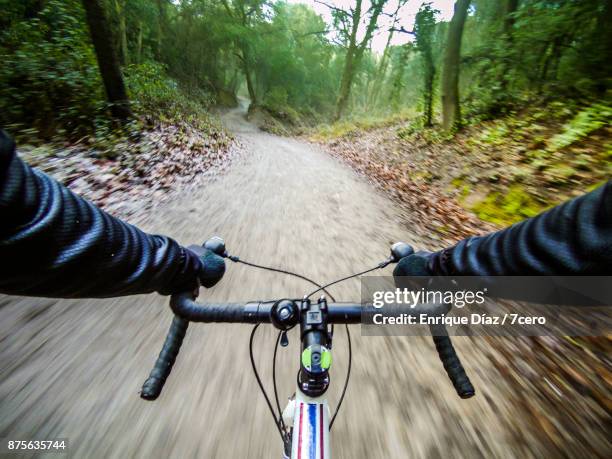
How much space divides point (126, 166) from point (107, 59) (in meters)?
3.22

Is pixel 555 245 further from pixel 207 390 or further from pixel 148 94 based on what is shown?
pixel 148 94

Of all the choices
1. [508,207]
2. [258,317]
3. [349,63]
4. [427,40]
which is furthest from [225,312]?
[349,63]

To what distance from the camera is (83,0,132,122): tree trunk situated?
6383 millimetres

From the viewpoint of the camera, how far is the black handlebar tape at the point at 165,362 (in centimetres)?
119

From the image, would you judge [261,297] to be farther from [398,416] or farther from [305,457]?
[305,457]

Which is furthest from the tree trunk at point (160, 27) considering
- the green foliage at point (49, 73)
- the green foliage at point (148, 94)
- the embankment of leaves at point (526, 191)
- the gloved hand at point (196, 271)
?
the gloved hand at point (196, 271)

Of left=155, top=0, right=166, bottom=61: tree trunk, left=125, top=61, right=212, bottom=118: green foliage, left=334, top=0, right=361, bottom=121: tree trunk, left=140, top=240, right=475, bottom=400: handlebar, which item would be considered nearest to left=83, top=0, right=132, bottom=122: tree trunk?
left=125, top=61, right=212, bottom=118: green foliage

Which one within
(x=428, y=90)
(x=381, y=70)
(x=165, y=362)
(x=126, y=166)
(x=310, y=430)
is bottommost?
(x=126, y=166)

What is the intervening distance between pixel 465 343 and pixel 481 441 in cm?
84

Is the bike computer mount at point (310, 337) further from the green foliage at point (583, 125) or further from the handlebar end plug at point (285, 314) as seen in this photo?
the green foliage at point (583, 125)

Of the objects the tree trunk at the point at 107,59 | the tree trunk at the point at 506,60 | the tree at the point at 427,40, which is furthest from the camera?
the tree at the point at 427,40

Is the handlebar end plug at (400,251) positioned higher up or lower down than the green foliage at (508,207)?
higher up

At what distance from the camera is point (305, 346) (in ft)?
3.31

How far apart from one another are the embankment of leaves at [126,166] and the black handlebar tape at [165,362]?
3.75 meters
